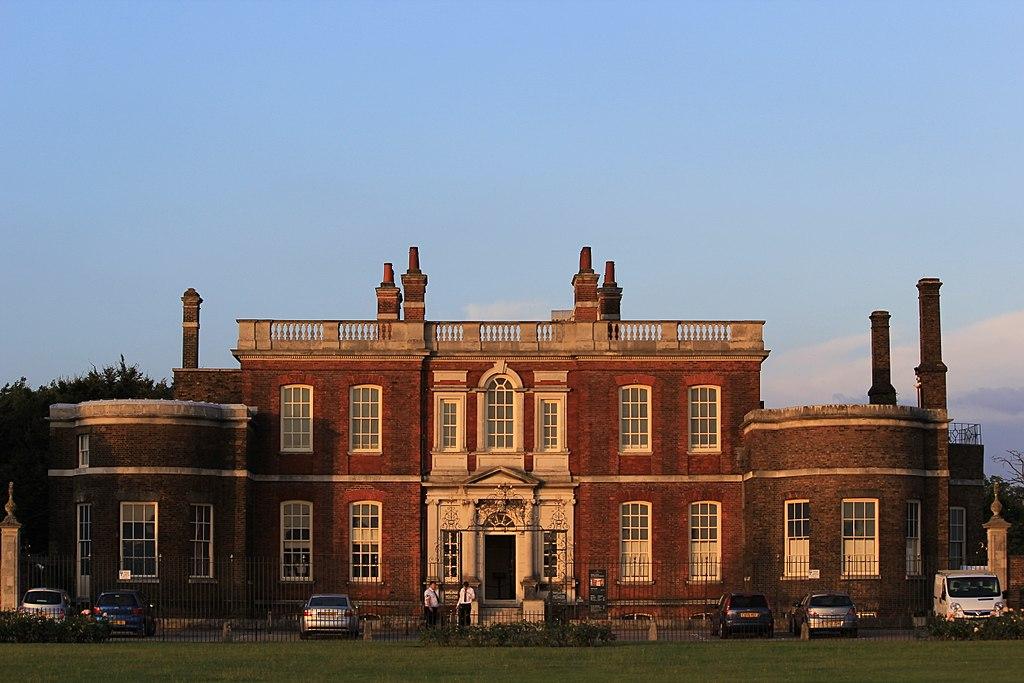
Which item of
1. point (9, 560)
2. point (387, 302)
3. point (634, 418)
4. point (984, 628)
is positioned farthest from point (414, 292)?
point (984, 628)

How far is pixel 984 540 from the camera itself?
62.6 meters

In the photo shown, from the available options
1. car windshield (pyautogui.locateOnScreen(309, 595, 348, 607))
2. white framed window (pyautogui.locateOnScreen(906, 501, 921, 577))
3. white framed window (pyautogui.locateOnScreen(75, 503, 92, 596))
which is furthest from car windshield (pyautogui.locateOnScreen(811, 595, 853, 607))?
white framed window (pyautogui.locateOnScreen(75, 503, 92, 596))

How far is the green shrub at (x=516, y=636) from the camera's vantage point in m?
42.5

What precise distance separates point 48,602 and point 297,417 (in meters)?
12.9

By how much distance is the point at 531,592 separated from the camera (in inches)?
2372

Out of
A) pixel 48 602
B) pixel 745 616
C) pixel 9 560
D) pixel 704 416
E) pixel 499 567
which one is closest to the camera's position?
pixel 745 616

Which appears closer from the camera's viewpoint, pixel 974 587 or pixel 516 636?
pixel 516 636

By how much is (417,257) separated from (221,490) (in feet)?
32.6

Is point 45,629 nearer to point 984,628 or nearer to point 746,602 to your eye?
point 746,602

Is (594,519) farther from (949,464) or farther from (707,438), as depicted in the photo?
(949,464)

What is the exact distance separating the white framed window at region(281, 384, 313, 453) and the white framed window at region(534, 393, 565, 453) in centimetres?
684

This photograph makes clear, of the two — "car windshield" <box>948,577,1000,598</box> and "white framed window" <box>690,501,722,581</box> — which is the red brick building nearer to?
"white framed window" <box>690,501,722,581</box>

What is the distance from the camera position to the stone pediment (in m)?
60.8

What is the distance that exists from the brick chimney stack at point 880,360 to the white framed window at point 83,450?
24.5 metres
